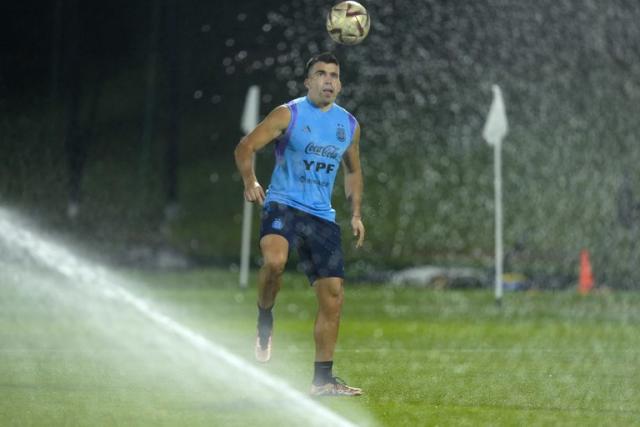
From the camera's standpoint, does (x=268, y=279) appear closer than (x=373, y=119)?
Yes

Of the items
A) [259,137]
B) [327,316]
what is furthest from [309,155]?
[327,316]

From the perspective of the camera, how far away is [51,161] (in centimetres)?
2639

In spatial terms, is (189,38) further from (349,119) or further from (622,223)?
(349,119)

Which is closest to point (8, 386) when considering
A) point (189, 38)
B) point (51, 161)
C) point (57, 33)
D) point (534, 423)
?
point (534, 423)

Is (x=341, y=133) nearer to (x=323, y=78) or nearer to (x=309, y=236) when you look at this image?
(x=323, y=78)

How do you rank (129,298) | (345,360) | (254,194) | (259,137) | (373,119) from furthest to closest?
1. (373,119)
2. (129,298)
3. (345,360)
4. (259,137)
5. (254,194)

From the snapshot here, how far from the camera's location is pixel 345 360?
11555mm

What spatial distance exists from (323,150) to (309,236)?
19.6 inches

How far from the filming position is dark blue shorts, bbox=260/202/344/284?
29.4ft

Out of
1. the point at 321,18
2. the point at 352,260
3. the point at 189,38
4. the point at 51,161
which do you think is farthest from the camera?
the point at 189,38

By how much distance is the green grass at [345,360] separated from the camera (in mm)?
8156

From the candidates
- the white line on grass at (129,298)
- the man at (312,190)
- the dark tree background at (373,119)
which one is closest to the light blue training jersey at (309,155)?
the man at (312,190)

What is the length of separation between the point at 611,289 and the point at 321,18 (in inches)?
234

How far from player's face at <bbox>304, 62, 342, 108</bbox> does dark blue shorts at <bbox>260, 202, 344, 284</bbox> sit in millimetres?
648
